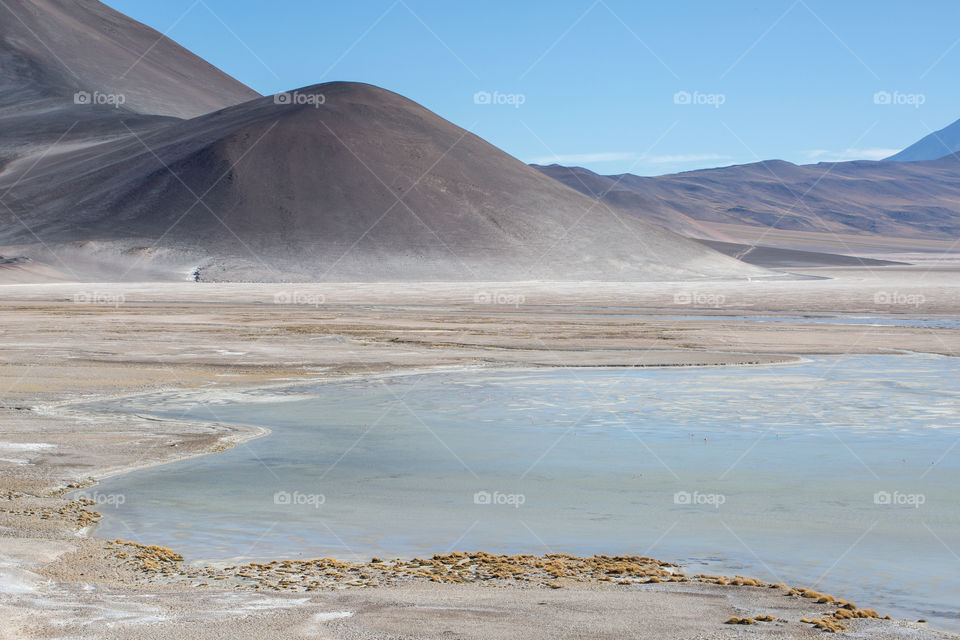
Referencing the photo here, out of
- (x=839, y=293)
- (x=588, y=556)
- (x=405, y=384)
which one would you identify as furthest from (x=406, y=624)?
(x=839, y=293)

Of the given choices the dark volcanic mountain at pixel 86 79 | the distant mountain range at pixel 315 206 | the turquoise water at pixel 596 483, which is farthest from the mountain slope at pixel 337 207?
the turquoise water at pixel 596 483

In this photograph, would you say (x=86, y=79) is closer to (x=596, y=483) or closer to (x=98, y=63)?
(x=98, y=63)

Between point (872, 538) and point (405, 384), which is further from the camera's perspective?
point (405, 384)

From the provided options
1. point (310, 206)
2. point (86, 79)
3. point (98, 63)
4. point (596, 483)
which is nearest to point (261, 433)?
point (596, 483)

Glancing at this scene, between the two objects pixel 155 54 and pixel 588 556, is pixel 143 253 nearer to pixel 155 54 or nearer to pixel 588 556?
pixel 588 556

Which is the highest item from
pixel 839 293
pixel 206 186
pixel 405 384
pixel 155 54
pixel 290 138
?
pixel 155 54

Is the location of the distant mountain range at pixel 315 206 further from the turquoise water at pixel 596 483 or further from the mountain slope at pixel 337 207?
the turquoise water at pixel 596 483

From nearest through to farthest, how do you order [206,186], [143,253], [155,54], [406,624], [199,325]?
[406,624], [199,325], [143,253], [206,186], [155,54]

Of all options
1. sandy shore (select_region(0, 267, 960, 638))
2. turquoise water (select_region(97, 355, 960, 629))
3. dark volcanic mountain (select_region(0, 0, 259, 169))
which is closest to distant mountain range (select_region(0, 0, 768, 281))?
dark volcanic mountain (select_region(0, 0, 259, 169))
